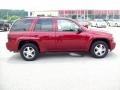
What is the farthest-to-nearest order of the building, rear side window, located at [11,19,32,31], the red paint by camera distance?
the building < rear side window, located at [11,19,32,31] < the red paint

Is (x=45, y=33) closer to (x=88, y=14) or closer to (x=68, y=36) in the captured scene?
(x=68, y=36)

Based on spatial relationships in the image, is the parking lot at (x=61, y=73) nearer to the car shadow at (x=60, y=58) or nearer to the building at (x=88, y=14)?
the car shadow at (x=60, y=58)

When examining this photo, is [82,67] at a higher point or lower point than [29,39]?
lower

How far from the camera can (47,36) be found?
321 inches

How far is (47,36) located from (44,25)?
18.2 inches

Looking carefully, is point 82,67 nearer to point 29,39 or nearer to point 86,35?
point 86,35

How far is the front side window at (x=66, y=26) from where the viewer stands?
825cm

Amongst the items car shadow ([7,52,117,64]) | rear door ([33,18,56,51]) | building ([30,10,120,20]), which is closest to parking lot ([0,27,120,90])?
car shadow ([7,52,117,64])

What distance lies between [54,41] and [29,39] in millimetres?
947

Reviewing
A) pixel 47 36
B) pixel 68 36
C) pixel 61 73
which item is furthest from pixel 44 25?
pixel 61 73

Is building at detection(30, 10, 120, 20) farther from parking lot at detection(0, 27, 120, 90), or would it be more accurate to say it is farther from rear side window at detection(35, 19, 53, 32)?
parking lot at detection(0, 27, 120, 90)

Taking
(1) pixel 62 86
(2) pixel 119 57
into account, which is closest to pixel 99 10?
(2) pixel 119 57

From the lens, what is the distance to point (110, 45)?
8.55 meters

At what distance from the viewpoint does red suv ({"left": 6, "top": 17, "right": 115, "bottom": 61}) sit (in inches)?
321
